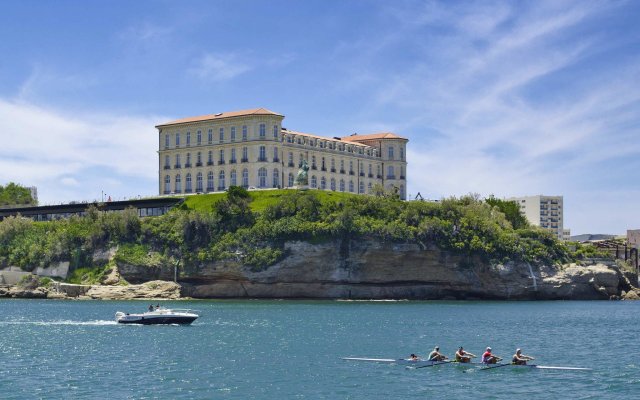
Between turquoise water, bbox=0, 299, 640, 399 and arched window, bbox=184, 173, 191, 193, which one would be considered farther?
arched window, bbox=184, 173, 191, 193

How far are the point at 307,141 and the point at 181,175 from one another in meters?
25.1

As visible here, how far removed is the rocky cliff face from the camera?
465 feet

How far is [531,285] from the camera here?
14712 cm

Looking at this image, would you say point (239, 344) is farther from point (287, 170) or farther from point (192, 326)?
point (287, 170)

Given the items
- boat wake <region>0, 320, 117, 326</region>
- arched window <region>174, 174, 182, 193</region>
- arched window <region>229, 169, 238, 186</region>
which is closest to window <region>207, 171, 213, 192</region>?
arched window <region>229, 169, 238, 186</region>

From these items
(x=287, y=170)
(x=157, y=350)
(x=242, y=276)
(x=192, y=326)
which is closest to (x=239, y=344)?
(x=157, y=350)

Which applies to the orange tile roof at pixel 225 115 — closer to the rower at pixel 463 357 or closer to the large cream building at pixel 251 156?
the large cream building at pixel 251 156

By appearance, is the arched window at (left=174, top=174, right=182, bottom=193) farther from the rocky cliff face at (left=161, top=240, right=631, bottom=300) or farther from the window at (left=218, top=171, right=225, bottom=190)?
the rocky cliff face at (left=161, top=240, right=631, bottom=300)

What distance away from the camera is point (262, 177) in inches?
6703

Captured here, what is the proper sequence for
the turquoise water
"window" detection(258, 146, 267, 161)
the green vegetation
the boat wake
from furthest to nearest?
"window" detection(258, 146, 267, 161) < the green vegetation < the boat wake < the turquoise water

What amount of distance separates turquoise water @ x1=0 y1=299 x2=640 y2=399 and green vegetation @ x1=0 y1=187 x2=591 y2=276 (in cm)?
2657

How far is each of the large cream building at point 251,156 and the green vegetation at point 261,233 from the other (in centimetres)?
1309

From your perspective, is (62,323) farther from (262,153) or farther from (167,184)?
(167,184)

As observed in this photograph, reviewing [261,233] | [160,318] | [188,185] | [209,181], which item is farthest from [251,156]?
[160,318]
